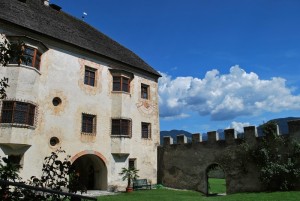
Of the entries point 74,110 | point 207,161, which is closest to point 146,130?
point 207,161

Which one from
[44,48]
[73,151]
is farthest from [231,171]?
[44,48]

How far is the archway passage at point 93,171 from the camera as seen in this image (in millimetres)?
23094

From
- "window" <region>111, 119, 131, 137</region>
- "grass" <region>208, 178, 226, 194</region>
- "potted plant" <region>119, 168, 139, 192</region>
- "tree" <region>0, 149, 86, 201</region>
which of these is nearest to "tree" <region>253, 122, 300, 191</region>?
"grass" <region>208, 178, 226, 194</region>

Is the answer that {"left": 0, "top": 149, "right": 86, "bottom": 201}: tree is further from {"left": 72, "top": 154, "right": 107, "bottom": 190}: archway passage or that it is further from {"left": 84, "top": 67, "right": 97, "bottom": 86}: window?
{"left": 84, "top": 67, "right": 97, "bottom": 86}: window

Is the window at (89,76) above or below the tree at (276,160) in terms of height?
above

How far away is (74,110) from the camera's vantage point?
21578 mm

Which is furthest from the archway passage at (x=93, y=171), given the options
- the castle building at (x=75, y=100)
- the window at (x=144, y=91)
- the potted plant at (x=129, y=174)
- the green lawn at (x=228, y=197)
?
the window at (x=144, y=91)

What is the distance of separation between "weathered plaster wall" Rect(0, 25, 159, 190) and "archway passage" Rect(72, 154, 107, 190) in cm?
59

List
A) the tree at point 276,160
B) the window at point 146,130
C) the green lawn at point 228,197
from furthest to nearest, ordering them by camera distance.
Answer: the window at point 146,130, the tree at point 276,160, the green lawn at point 228,197

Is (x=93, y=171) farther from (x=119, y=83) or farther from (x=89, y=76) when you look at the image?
(x=89, y=76)

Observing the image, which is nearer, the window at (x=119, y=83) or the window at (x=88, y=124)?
the window at (x=88, y=124)

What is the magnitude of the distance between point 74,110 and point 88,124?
1.66 meters

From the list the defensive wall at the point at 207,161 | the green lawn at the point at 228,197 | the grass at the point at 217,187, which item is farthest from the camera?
the grass at the point at 217,187

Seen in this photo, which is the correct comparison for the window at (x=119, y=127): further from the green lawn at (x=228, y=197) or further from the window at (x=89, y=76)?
the green lawn at (x=228, y=197)
